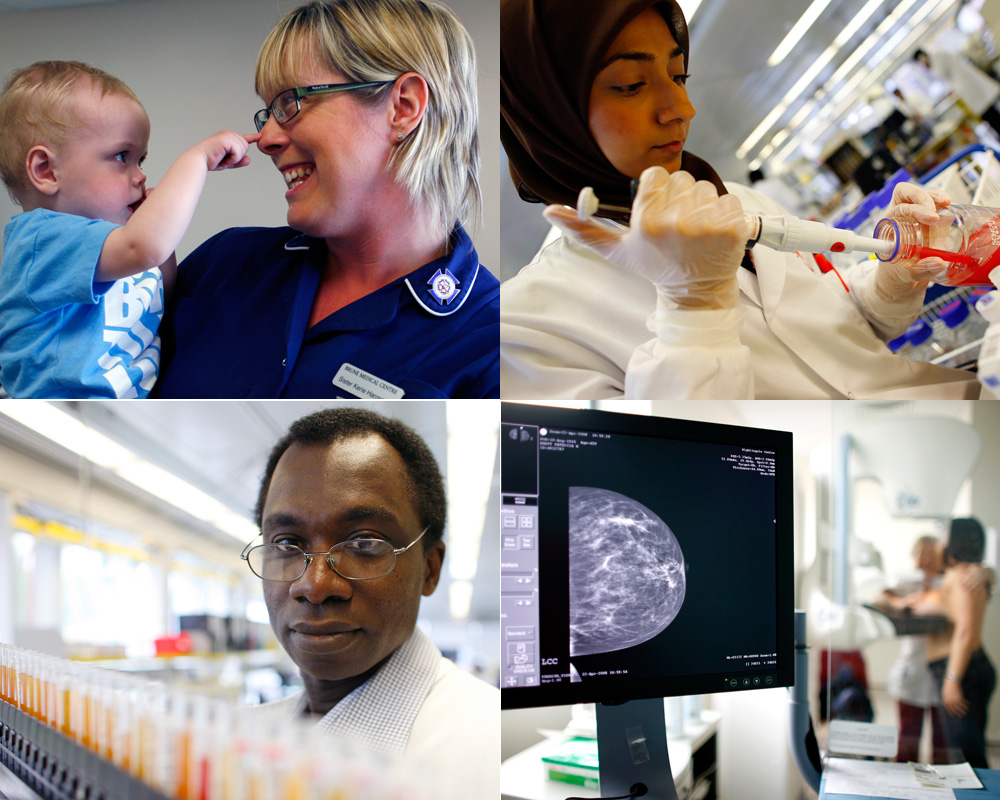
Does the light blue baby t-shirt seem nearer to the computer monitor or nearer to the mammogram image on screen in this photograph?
the computer monitor

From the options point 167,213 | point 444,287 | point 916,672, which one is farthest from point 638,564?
point 916,672

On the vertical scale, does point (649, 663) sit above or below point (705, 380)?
below

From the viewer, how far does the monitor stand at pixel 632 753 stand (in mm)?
1152

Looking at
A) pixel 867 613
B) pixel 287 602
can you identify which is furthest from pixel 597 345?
pixel 867 613

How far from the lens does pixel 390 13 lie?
100 centimetres

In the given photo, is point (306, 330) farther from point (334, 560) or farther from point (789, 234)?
point (789, 234)

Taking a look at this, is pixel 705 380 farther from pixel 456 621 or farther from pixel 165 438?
pixel 165 438

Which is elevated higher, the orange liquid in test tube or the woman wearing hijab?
the woman wearing hijab

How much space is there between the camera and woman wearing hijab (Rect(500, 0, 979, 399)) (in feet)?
3.41

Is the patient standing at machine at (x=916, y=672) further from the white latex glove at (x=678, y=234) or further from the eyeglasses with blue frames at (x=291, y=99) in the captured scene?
the eyeglasses with blue frames at (x=291, y=99)

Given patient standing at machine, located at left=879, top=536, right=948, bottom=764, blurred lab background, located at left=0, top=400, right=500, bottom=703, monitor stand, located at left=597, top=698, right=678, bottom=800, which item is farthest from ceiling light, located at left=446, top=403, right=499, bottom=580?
patient standing at machine, located at left=879, top=536, right=948, bottom=764

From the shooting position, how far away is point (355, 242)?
3.30 ft

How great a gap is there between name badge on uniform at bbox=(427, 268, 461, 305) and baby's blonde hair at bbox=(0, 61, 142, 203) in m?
0.50

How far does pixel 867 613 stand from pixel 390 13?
2445mm
